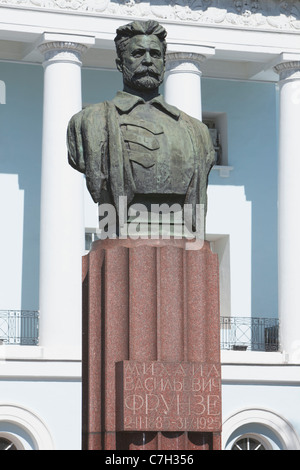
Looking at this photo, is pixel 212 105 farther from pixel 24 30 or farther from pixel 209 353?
pixel 209 353

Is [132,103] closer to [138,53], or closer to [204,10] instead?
[138,53]

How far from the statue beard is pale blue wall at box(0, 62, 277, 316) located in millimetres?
20386

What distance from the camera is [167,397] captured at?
12156 mm

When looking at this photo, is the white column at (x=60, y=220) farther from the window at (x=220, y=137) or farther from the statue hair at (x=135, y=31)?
the statue hair at (x=135, y=31)

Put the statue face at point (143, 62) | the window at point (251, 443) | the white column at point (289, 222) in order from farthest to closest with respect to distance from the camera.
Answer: the white column at point (289, 222)
the window at point (251, 443)
the statue face at point (143, 62)

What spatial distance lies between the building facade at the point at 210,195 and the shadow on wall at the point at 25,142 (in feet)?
0.07

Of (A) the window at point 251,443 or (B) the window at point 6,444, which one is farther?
(A) the window at point 251,443

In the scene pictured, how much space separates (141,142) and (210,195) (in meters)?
23.0

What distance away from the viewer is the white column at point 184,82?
104 ft

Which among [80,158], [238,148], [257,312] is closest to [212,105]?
[238,148]

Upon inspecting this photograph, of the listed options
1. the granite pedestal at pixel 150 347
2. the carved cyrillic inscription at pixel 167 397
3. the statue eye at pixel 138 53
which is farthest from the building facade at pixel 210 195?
the carved cyrillic inscription at pixel 167 397

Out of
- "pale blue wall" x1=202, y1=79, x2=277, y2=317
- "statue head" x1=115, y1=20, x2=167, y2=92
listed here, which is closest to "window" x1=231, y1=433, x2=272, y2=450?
"pale blue wall" x1=202, y1=79, x2=277, y2=317

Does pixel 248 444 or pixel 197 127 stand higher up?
pixel 197 127

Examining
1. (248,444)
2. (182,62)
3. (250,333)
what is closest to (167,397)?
(248,444)
